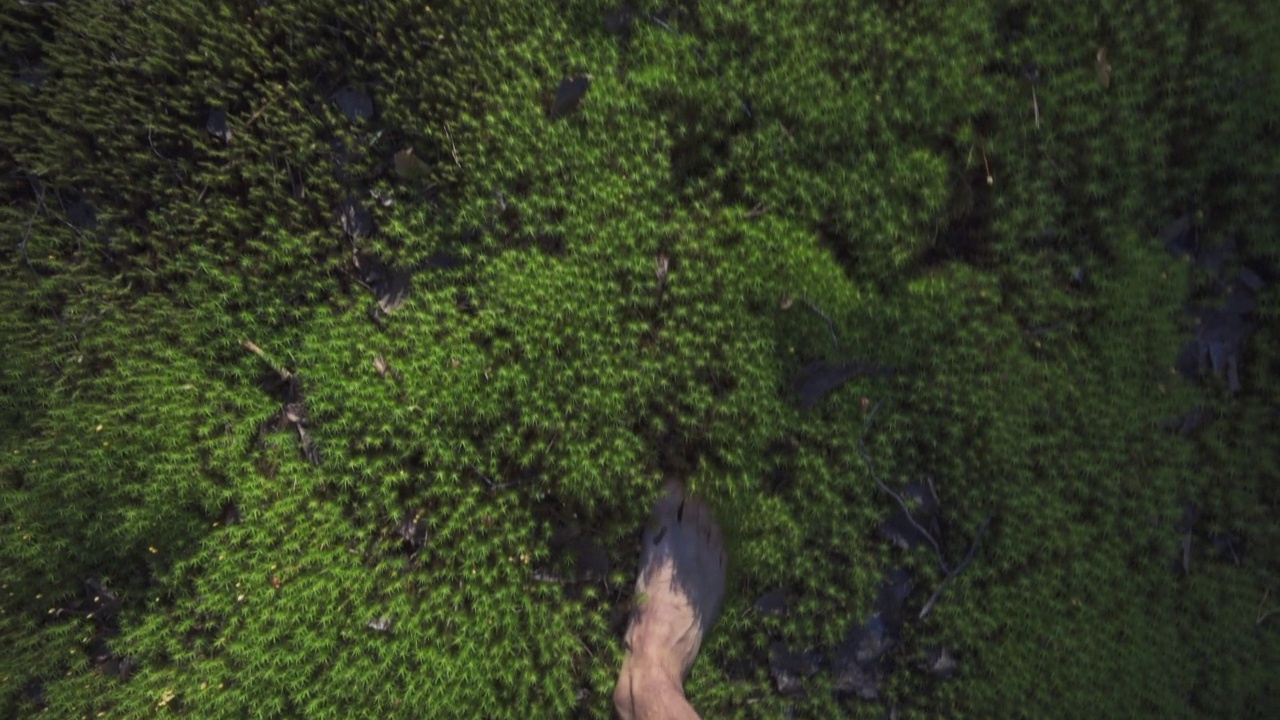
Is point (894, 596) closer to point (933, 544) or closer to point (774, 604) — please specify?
point (933, 544)

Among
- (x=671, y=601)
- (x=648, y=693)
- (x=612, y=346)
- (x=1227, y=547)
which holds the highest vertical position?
(x=1227, y=547)

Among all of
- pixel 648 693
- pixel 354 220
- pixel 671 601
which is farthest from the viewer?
pixel 354 220

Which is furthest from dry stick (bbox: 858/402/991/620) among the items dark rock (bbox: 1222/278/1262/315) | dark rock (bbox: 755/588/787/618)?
dark rock (bbox: 1222/278/1262/315)

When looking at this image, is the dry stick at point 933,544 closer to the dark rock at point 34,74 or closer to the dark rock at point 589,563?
the dark rock at point 589,563

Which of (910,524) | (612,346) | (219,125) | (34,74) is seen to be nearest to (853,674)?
(910,524)

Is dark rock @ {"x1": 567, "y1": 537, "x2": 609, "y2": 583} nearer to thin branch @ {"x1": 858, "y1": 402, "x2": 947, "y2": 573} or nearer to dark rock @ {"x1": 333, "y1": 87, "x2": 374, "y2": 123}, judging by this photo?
thin branch @ {"x1": 858, "y1": 402, "x2": 947, "y2": 573}

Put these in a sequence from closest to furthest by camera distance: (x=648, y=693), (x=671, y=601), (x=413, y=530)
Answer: (x=648, y=693) → (x=671, y=601) → (x=413, y=530)
